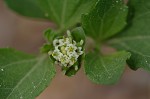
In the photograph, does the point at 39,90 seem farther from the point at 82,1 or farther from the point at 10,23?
the point at 10,23

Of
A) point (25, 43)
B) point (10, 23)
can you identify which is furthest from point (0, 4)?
point (25, 43)

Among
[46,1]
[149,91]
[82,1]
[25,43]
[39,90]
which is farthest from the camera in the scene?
[25,43]

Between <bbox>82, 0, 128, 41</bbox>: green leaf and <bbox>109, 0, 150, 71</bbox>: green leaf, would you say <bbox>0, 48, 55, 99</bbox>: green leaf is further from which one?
<bbox>109, 0, 150, 71</bbox>: green leaf

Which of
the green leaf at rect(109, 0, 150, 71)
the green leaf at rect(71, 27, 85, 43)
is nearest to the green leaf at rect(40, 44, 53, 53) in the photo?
the green leaf at rect(71, 27, 85, 43)

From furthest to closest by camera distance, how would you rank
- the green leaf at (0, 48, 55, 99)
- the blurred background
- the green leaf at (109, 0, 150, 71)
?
the blurred background < the green leaf at (109, 0, 150, 71) < the green leaf at (0, 48, 55, 99)

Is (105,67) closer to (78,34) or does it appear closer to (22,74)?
(78,34)

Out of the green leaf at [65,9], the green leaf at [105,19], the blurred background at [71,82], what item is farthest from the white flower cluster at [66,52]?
the blurred background at [71,82]

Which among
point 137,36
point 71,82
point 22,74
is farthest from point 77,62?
point 71,82
